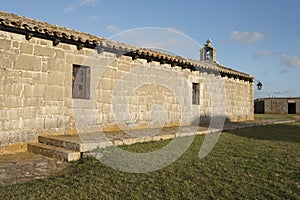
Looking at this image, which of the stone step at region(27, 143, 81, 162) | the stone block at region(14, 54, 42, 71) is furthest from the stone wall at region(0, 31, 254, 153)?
the stone step at region(27, 143, 81, 162)

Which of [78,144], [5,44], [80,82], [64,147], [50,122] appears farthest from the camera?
[80,82]

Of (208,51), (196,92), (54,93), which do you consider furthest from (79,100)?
(208,51)

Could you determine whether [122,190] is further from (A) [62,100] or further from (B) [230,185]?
(A) [62,100]

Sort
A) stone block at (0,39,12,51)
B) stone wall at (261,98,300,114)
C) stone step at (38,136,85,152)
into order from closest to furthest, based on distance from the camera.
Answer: stone step at (38,136,85,152), stone block at (0,39,12,51), stone wall at (261,98,300,114)

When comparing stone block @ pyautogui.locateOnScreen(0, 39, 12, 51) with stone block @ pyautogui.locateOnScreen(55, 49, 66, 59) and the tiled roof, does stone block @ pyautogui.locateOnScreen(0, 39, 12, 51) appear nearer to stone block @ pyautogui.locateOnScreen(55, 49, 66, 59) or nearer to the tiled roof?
the tiled roof

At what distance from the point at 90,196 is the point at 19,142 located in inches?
135

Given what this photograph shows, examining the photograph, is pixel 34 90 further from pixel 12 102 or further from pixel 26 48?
pixel 26 48

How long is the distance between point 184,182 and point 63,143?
9.33ft

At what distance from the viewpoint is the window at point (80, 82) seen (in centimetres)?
724

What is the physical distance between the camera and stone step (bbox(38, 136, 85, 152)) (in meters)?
5.09

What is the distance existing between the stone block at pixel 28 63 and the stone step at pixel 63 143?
1.62 metres

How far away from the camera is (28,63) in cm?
609

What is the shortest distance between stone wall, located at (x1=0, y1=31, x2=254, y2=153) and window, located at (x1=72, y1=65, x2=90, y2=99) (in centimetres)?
15

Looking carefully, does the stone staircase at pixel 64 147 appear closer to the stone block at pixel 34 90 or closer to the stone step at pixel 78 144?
the stone step at pixel 78 144
